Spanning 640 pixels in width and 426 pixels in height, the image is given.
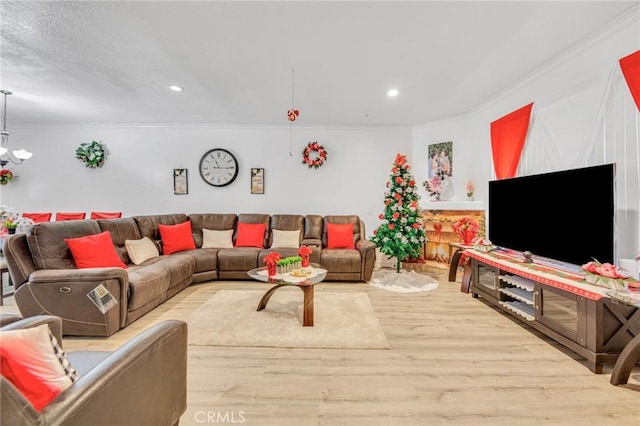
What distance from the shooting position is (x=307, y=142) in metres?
5.25

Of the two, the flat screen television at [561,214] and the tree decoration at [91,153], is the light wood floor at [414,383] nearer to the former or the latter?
the flat screen television at [561,214]

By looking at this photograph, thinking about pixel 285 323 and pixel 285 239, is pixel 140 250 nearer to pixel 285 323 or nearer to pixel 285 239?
pixel 285 239

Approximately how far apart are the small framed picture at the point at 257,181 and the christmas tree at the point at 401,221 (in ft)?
8.23

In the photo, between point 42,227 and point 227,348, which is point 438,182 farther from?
point 42,227

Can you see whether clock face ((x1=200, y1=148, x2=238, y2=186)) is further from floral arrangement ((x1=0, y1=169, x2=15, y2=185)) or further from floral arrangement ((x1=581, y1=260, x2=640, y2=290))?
floral arrangement ((x1=581, y1=260, x2=640, y2=290))

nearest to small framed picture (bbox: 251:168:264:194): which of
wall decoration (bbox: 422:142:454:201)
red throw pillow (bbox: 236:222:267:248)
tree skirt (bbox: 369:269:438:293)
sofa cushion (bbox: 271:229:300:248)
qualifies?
red throw pillow (bbox: 236:222:267:248)

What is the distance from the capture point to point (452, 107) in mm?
4309

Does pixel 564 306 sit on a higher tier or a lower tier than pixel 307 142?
lower

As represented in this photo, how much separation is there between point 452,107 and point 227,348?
4704mm

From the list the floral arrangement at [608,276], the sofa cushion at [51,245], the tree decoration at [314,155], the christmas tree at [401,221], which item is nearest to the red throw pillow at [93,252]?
the sofa cushion at [51,245]

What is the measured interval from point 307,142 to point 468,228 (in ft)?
10.9

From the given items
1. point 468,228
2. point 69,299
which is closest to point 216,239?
point 69,299

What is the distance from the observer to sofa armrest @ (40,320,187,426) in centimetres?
80

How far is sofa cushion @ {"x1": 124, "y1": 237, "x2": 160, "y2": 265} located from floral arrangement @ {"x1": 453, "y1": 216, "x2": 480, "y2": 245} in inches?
187
